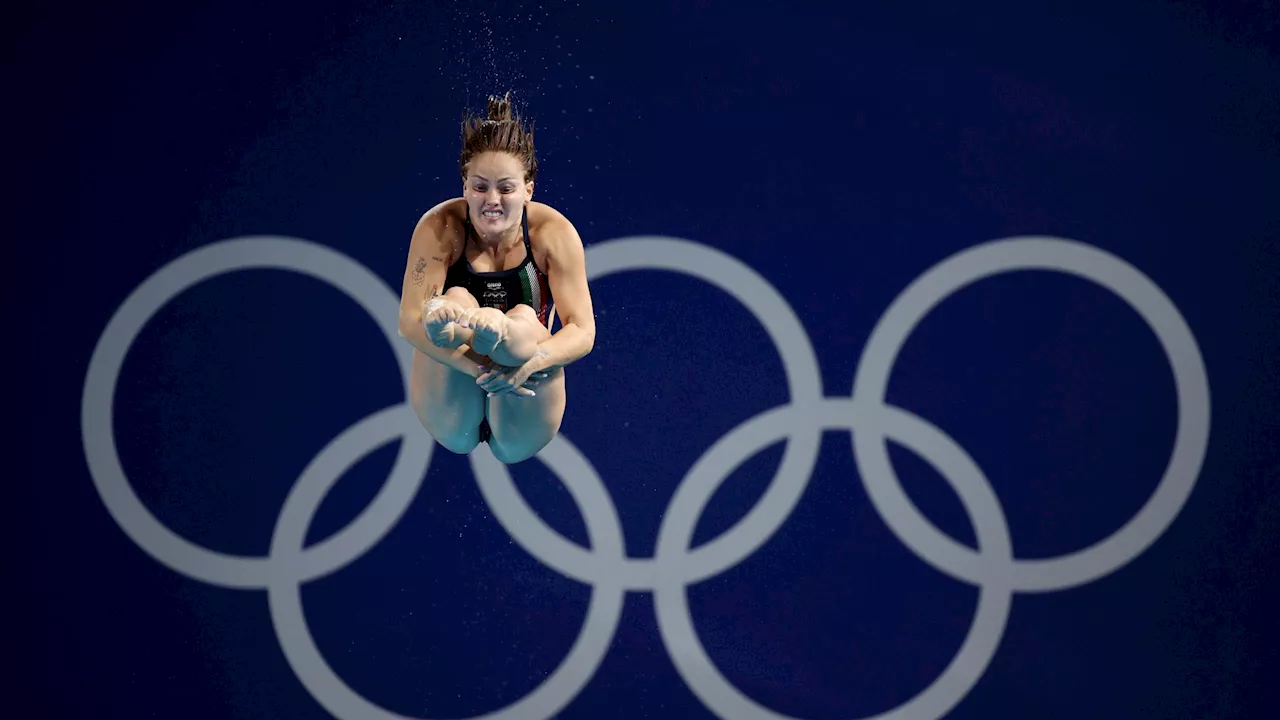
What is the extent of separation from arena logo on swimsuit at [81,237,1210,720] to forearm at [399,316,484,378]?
278cm

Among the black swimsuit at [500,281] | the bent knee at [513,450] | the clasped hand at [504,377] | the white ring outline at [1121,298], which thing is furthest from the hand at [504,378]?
the white ring outline at [1121,298]

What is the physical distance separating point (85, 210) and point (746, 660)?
4422 mm

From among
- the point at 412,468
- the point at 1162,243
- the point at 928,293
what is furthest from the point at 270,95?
the point at 1162,243

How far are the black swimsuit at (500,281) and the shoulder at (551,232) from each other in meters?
0.04

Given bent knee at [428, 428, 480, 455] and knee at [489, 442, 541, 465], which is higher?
bent knee at [428, 428, 480, 455]

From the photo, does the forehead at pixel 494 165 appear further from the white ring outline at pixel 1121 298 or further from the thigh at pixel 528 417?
the white ring outline at pixel 1121 298

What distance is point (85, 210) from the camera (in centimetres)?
744

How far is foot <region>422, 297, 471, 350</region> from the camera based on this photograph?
4254 mm

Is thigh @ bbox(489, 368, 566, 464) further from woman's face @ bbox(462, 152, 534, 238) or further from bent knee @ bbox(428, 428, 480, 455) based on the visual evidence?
woman's face @ bbox(462, 152, 534, 238)

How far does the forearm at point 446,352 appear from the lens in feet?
15.2

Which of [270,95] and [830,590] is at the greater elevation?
[270,95]

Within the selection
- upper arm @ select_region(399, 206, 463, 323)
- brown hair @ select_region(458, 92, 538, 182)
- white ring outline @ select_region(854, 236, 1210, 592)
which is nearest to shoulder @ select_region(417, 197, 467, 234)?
upper arm @ select_region(399, 206, 463, 323)

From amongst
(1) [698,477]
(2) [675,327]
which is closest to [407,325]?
Result: (2) [675,327]

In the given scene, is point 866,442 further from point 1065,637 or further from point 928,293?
point 1065,637
